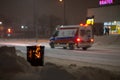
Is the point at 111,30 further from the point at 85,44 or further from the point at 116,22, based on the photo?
the point at 85,44

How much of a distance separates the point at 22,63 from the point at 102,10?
63.3m

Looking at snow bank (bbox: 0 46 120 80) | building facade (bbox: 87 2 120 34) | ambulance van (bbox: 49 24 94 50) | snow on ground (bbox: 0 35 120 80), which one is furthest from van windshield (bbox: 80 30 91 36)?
building facade (bbox: 87 2 120 34)

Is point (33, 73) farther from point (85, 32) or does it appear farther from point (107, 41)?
point (107, 41)

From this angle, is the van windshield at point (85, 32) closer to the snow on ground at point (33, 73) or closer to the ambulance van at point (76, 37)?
the ambulance van at point (76, 37)

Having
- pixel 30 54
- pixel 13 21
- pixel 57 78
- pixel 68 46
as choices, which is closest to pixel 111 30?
pixel 68 46

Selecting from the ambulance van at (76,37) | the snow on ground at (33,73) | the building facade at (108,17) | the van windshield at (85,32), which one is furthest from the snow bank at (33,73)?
the building facade at (108,17)

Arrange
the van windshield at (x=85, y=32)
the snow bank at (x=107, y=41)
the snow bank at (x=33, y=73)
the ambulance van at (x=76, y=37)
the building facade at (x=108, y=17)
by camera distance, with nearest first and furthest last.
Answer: the snow bank at (x=33, y=73), the ambulance van at (x=76, y=37), the van windshield at (x=85, y=32), the snow bank at (x=107, y=41), the building facade at (x=108, y=17)

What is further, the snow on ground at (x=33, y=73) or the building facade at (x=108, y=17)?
the building facade at (x=108, y=17)

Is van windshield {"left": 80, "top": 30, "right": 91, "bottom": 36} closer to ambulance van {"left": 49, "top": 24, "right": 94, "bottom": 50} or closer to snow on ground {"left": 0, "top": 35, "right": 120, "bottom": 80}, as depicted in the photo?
ambulance van {"left": 49, "top": 24, "right": 94, "bottom": 50}

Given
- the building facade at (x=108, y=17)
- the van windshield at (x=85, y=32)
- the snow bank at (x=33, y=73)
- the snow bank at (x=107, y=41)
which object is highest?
the building facade at (x=108, y=17)

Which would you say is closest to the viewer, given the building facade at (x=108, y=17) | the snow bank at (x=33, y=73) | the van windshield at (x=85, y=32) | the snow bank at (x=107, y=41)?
the snow bank at (x=33, y=73)

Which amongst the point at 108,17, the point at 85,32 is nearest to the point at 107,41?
the point at 85,32

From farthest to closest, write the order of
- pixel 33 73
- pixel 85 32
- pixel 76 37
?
pixel 85 32, pixel 76 37, pixel 33 73

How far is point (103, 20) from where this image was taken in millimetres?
74812
